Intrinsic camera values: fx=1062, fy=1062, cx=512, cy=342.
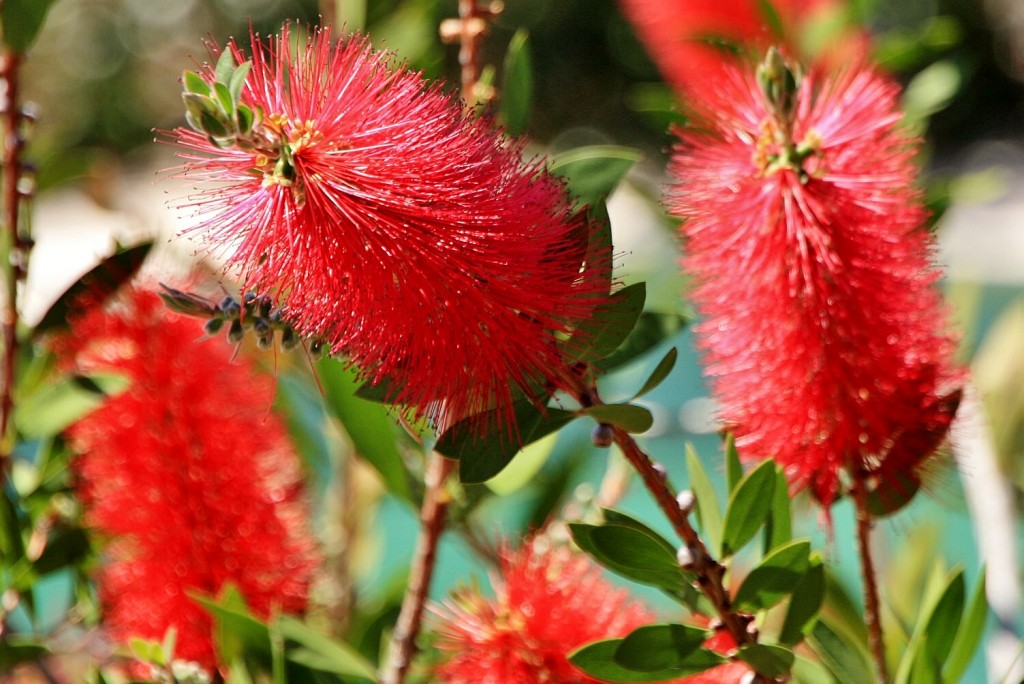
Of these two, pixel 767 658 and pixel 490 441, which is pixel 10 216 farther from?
pixel 767 658

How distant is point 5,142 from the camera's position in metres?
0.46

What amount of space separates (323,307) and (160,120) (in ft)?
20.1

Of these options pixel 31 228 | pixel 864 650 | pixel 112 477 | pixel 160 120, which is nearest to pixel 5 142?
pixel 31 228

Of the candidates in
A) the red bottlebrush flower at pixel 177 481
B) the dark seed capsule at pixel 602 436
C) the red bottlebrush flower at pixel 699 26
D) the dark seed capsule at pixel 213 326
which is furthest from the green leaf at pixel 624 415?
the red bottlebrush flower at pixel 699 26

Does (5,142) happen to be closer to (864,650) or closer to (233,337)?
(233,337)

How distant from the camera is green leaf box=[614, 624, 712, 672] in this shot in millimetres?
338

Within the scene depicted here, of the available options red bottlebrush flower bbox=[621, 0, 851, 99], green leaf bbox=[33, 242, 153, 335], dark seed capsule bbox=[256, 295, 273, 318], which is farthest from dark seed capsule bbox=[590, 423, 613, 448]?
red bottlebrush flower bbox=[621, 0, 851, 99]

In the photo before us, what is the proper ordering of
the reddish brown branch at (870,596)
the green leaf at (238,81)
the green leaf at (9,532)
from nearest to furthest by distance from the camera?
the green leaf at (238,81) → the reddish brown branch at (870,596) → the green leaf at (9,532)

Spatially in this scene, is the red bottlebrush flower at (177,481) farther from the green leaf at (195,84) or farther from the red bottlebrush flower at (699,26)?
the red bottlebrush flower at (699,26)

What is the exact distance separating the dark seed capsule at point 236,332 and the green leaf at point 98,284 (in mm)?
171

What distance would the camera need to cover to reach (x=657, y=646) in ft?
1.12

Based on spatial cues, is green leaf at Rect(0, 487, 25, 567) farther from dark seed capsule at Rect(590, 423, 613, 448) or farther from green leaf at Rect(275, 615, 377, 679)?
dark seed capsule at Rect(590, 423, 613, 448)

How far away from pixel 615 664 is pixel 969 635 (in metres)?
0.14

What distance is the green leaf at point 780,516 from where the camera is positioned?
0.38m
